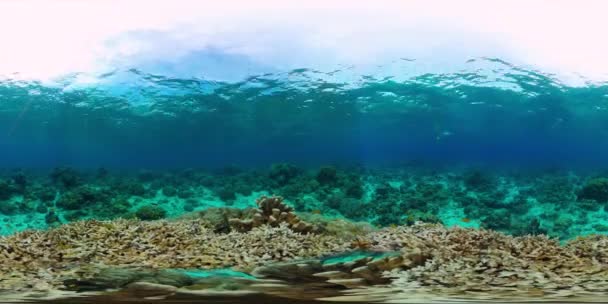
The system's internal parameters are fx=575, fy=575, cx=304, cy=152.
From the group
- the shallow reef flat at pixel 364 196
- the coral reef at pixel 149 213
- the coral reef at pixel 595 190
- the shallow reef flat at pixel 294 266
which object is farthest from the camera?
the coral reef at pixel 595 190

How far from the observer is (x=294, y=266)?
3996mm

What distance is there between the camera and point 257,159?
9188 mm

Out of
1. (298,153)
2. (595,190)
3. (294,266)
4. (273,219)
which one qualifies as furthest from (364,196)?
(294,266)

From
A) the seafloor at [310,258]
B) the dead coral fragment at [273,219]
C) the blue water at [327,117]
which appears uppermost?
the blue water at [327,117]

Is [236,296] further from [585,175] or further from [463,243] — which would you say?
[585,175]

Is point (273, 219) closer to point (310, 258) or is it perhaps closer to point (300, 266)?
point (310, 258)

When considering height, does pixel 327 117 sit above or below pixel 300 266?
above

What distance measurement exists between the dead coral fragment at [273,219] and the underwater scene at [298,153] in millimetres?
16

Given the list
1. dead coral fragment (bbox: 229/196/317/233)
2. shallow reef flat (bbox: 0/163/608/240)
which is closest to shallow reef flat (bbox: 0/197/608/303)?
dead coral fragment (bbox: 229/196/317/233)

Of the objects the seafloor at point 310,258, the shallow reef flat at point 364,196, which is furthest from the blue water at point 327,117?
the seafloor at point 310,258

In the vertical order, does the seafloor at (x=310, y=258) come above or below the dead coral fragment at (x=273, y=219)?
below

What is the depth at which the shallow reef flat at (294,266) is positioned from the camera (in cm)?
349

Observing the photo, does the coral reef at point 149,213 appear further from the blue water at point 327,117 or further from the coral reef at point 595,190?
the coral reef at point 595,190

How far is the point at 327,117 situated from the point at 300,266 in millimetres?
5823
